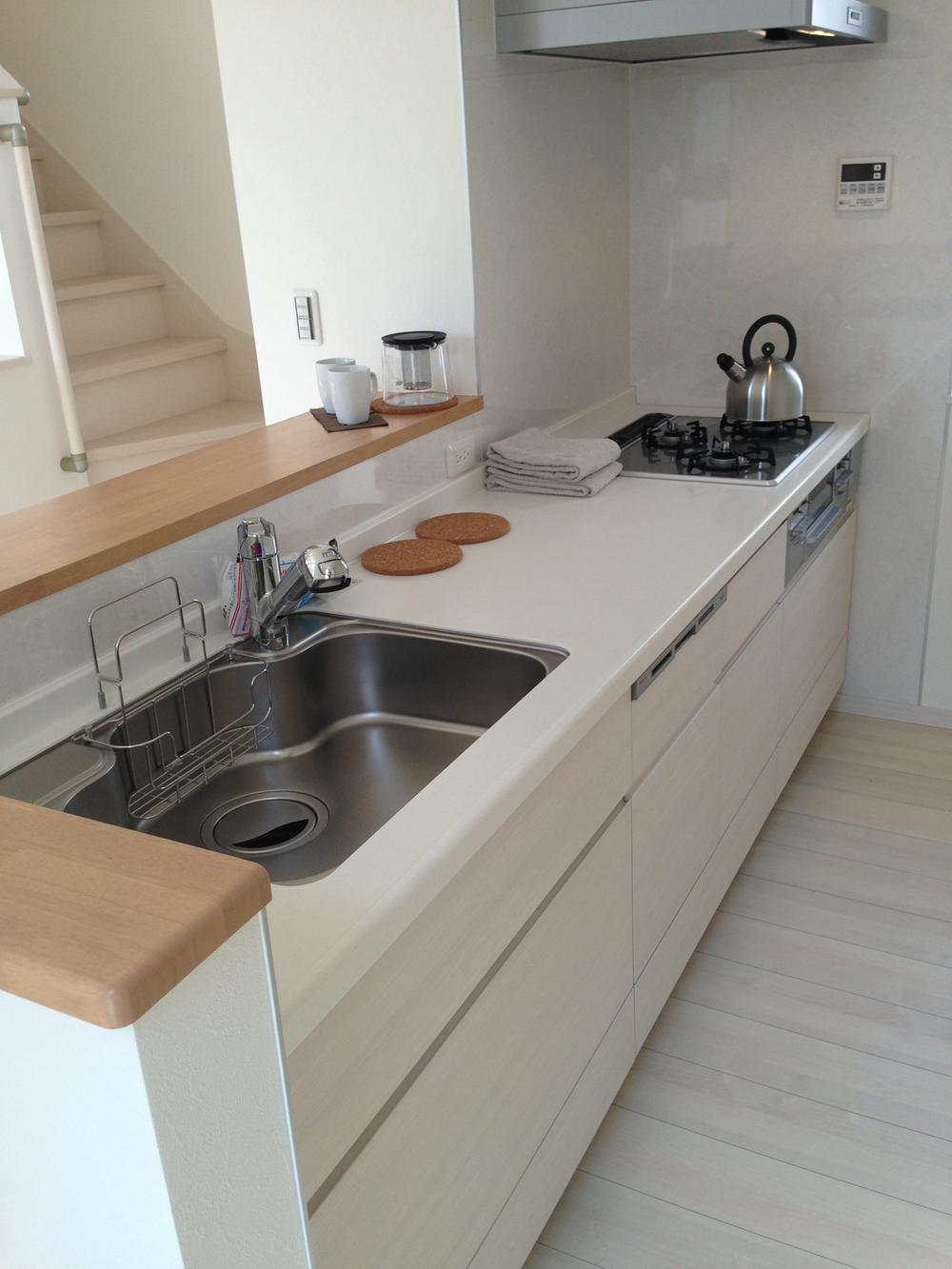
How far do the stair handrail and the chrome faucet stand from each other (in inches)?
95.3

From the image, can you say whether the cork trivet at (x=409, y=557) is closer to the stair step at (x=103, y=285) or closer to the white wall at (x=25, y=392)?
the white wall at (x=25, y=392)

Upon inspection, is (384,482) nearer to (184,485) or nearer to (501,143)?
(184,485)

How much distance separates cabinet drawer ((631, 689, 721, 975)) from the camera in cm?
181

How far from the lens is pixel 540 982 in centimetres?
149

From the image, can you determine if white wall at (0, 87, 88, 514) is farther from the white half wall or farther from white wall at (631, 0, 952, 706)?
the white half wall

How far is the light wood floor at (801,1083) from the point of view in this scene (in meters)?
1.73

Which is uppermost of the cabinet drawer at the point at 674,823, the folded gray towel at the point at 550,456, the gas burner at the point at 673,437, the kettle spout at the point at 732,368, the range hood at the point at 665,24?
the range hood at the point at 665,24

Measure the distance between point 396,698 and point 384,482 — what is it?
0.57m

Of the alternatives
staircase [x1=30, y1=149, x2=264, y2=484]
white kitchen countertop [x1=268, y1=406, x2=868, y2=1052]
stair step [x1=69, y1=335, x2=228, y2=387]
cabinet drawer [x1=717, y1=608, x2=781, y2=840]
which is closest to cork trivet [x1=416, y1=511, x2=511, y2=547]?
white kitchen countertop [x1=268, y1=406, x2=868, y2=1052]

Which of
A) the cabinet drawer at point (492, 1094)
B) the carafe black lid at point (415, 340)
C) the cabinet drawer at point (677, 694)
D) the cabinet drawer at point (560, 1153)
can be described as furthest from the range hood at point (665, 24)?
the cabinet drawer at point (560, 1153)

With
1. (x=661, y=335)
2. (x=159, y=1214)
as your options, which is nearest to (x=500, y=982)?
(x=159, y=1214)

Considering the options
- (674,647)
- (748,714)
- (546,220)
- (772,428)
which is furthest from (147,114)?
(674,647)

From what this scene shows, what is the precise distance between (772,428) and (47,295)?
8.00 ft

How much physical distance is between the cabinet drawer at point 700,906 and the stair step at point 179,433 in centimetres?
241
